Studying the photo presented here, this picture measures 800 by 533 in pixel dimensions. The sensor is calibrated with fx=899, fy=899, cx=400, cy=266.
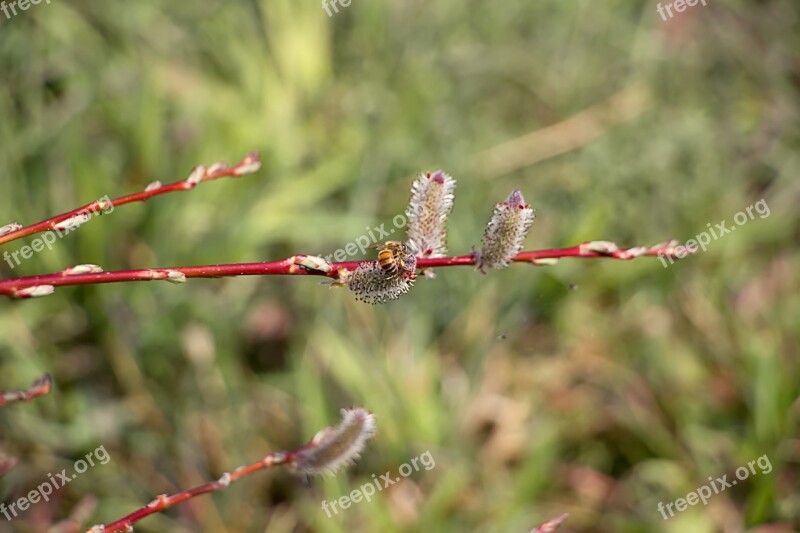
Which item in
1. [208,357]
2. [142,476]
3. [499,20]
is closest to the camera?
[142,476]

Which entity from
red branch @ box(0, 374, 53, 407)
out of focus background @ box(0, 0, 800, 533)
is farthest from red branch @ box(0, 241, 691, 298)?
out of focus background @ box(0, 0, 800, 533)

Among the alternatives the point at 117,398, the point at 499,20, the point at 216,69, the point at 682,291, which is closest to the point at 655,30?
the point at 499,20

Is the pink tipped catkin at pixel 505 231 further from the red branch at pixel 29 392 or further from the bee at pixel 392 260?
the red branch at pixel 29 392

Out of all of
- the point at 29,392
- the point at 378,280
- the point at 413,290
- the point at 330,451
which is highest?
the point at 413,290

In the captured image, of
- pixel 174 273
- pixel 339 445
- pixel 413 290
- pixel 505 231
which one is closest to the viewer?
pixel 174 273

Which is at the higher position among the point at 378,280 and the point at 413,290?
the point at 413,290

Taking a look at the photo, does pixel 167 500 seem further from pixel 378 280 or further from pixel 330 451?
pixel 378 280

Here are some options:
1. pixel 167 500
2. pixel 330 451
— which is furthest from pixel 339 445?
pixel 167 500

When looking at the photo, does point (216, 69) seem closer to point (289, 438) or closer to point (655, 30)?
point (289, 438)

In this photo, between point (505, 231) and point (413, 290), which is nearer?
point (505, 231)
